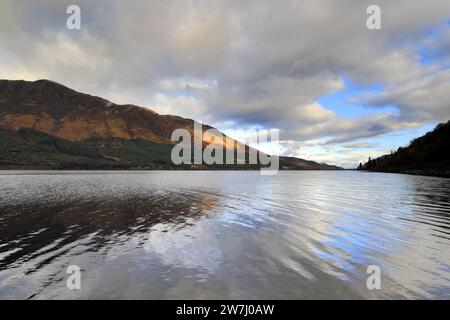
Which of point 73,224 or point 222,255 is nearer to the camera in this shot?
point 222,255

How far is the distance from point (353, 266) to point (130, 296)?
11432 mm

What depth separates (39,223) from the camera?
25891 millimetres

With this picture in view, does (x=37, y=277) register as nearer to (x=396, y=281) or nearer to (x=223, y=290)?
(x=223, y=290)

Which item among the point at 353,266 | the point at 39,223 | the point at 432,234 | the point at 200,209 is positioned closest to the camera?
the point at 353,266

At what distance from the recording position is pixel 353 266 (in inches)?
607

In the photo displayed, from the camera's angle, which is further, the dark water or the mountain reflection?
the mountain reflection

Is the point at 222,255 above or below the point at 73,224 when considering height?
below

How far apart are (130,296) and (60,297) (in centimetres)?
278

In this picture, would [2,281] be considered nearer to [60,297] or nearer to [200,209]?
[60,297]

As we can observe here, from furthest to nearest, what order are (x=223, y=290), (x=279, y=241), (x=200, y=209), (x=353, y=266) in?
(x=200, y=209)
(x=279, y=241)
(x=353, y=266)
(x=223, y=290)

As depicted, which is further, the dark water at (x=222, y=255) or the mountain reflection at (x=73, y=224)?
the mountain reflection at (x=73, y=224)
